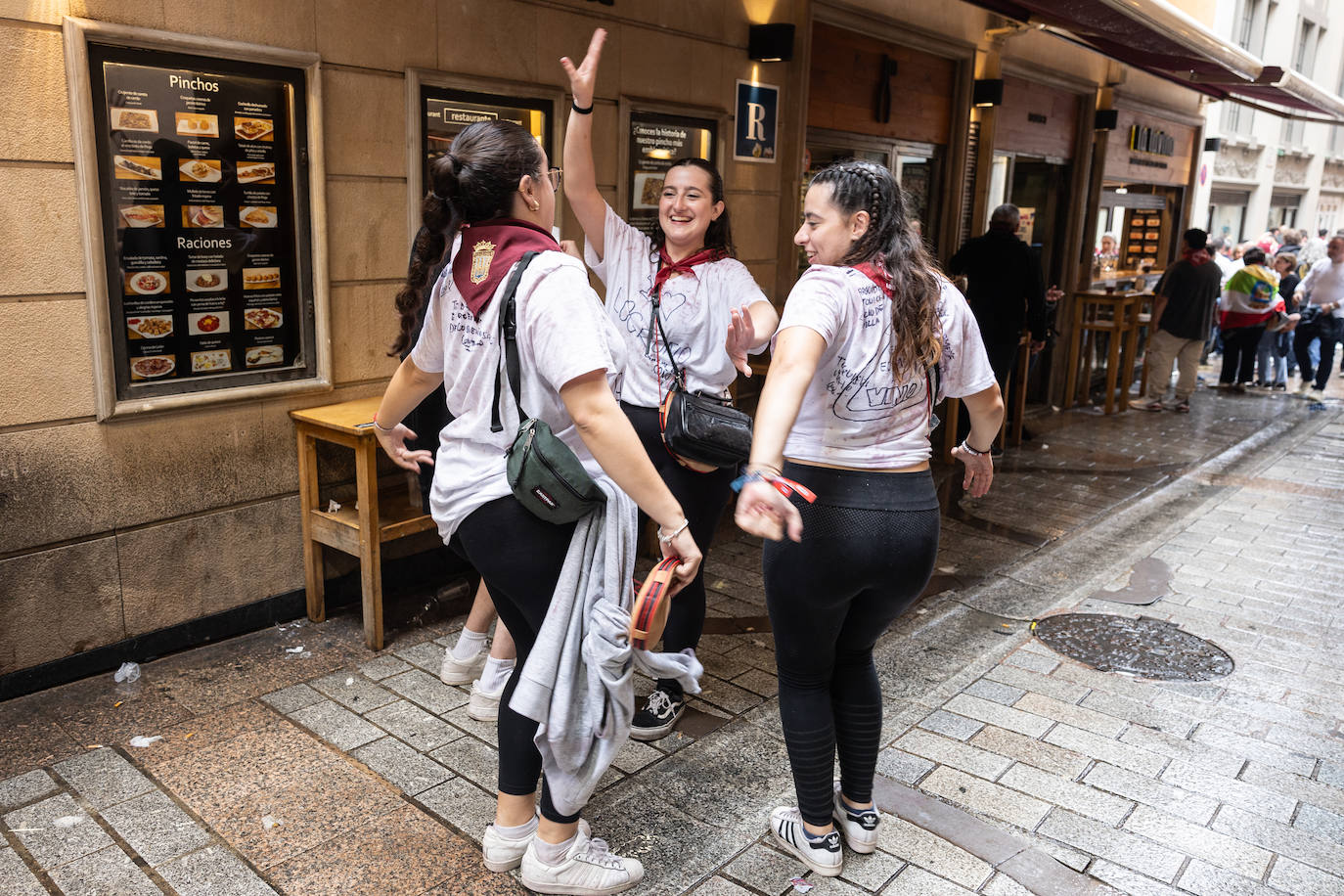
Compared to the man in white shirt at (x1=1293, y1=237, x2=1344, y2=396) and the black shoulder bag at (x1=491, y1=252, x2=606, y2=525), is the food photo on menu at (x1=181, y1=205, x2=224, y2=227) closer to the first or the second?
the black shoulder bag at (x1=491, y1=252, x2=606, y2=525)

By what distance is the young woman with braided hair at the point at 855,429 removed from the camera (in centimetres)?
255

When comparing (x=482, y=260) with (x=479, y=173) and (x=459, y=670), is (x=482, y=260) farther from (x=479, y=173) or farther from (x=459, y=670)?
(x=459, y=670)

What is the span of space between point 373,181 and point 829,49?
441cm

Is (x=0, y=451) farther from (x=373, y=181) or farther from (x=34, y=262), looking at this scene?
(x=373, y=181)

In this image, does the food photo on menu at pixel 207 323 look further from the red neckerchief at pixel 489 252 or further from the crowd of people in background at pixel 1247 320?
the crowd of people in background at pixel 1247 320

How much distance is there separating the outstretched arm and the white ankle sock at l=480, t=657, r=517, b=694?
5.31 feet

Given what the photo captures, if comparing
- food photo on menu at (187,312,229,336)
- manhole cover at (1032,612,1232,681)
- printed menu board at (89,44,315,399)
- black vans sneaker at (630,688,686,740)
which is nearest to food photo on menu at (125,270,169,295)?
printed menu board at (89,44,315,399)

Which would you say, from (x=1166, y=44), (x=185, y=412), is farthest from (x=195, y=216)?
(x=1166, y=44)

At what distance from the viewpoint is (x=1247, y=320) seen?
1223 centimetres

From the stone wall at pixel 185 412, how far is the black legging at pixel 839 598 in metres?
2.76

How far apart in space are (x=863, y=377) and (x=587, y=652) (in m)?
1.01

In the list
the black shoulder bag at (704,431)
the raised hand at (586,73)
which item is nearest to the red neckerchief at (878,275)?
the black shoulder bag at (704,431)

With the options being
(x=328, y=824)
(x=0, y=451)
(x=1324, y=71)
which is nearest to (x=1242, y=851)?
(x=328, y=824)

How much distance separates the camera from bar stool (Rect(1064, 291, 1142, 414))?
10.8 m
